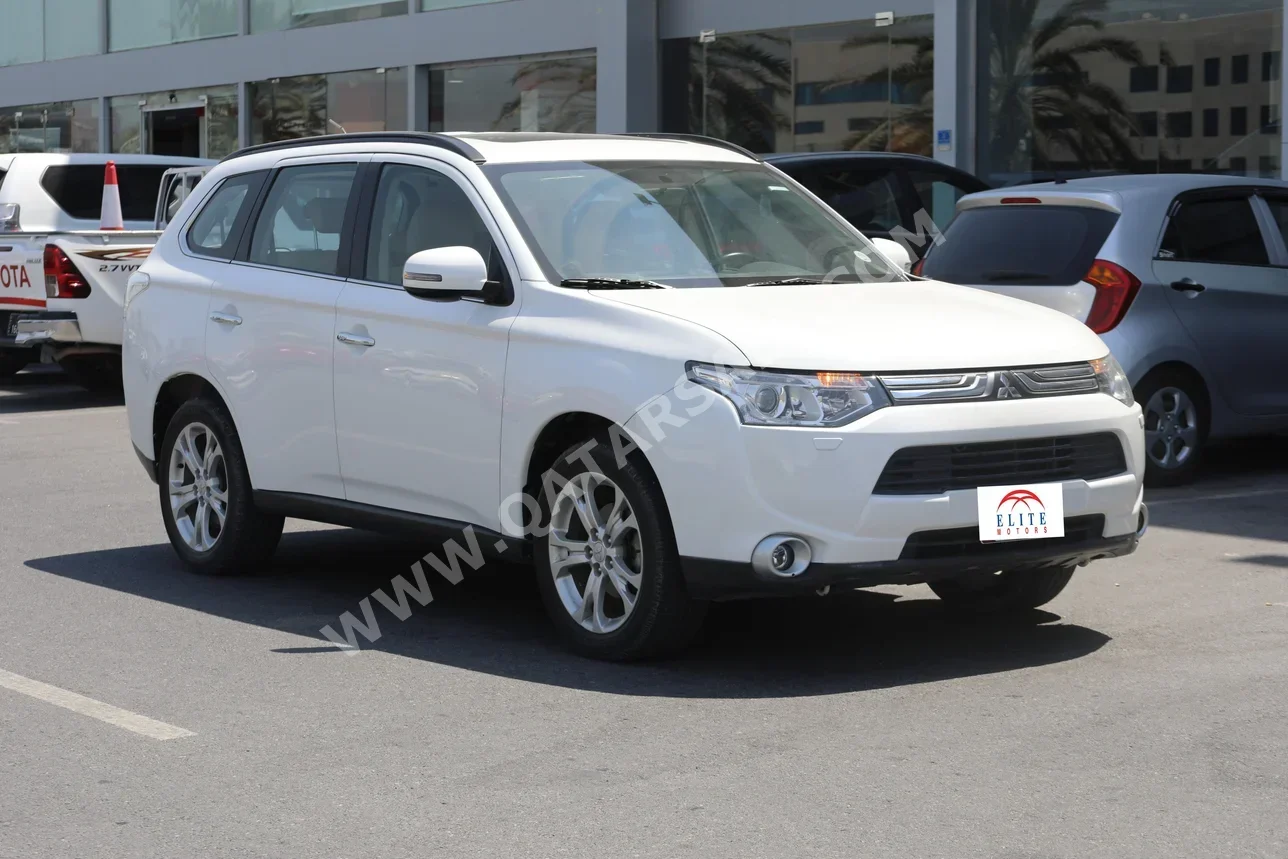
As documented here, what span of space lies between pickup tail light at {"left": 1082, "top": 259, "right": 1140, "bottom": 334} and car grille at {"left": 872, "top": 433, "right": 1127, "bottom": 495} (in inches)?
160

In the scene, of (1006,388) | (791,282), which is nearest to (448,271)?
(791,282)

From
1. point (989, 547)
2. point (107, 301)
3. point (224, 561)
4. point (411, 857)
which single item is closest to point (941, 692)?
point (989, 547)

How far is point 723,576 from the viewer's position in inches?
233

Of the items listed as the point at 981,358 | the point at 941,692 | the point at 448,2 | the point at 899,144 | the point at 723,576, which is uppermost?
the point at 448,2

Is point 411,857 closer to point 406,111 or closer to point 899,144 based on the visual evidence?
point 899,144

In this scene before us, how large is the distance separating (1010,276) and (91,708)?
6308mm

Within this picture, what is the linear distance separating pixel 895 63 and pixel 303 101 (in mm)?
11769

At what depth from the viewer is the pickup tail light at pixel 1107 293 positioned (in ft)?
33.8

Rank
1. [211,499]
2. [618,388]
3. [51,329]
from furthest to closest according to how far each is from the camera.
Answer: [51,329] < [211,499] < [618,388]

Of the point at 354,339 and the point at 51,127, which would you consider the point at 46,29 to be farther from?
the point at 354,339

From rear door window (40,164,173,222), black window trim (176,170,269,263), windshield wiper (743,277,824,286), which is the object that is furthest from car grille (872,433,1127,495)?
rear door window (40,164,173,222)

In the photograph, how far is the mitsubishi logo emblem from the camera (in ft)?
19.9

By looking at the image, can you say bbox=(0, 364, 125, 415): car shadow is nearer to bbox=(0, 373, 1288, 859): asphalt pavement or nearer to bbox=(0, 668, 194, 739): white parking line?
bbox=(0, 373, 1288, 859): asphalt pavement

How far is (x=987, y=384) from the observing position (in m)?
6.05
